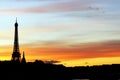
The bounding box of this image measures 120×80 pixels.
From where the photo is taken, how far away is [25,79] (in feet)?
650

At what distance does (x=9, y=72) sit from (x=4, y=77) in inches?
339

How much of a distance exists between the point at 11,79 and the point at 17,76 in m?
8.74

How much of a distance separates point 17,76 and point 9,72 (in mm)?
3047

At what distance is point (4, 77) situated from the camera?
189m

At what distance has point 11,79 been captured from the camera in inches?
7461

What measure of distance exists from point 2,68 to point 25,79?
8.82 m

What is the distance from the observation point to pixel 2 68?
199500 millimetres

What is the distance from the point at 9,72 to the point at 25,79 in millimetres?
5921

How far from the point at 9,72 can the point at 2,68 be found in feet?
11.2

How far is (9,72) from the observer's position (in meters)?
198

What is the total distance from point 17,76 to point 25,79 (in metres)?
2.89

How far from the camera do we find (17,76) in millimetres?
198125
